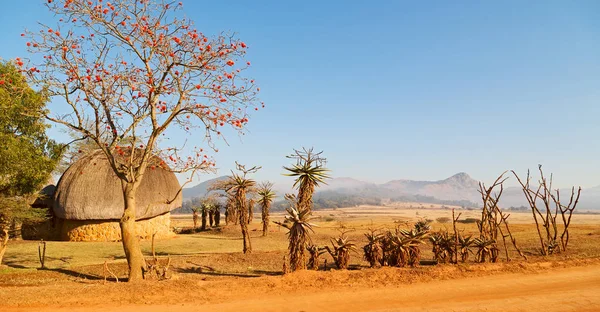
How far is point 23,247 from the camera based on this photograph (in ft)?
77.7

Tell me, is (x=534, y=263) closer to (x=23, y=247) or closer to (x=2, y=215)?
(x=2, y=215)

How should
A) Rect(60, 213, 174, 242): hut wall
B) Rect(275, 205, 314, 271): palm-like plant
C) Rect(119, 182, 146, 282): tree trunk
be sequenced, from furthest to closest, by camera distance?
1. Rect(60, 213, 174, 242): hut wall
2. Rect(275, 205, 314, 271): palm-like plant
3. Rect(119, 182, 146, 282): tree trunk

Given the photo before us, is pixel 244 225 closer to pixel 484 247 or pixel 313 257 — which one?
pixel 313 257

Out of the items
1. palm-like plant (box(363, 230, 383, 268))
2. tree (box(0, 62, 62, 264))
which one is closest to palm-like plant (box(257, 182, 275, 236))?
tree (box(0, 62, 62, 264))

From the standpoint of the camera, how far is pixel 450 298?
1089 cm

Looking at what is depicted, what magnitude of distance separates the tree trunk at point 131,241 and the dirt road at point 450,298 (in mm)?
3401

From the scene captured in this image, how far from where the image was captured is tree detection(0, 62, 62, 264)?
14898 millimetres

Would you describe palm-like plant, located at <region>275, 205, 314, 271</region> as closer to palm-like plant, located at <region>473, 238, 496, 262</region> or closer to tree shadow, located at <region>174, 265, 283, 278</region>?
tree shadow, located at <region>174, 265, 283, 278</region>

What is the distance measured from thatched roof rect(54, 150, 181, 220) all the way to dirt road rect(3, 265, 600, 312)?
625 inches

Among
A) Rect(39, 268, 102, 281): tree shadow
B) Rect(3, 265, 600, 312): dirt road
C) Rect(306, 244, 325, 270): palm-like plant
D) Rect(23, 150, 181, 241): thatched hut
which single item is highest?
Rect(23, 150, 181, 241): thatched hut

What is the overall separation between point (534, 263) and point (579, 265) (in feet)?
5.91

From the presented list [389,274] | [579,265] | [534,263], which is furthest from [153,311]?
[579,265]

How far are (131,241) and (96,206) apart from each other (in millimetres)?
14784

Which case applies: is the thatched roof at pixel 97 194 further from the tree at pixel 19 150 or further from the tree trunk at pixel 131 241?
the tree trunk at pixel 131 241
